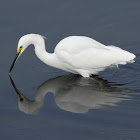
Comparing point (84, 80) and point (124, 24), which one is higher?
point (124, 24)

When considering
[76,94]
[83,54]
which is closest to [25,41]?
[83,54]

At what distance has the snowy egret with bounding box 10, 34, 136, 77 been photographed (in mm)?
9141

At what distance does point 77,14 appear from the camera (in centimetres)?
1173

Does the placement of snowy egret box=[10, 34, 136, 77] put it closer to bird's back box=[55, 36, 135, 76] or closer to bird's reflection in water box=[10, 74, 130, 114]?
bird's back box=[55, 36, 135, 76]

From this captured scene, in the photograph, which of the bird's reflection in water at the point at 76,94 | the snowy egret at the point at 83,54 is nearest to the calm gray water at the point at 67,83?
the bird's reflection in water at the point at 76,94

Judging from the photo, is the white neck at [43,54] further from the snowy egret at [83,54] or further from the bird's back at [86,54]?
the bird's back at [86,54]

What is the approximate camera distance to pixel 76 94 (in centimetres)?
889

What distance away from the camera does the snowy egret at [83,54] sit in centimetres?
914

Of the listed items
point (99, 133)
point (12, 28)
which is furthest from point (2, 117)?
point (12, 28)

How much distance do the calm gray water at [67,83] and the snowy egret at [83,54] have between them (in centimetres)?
33

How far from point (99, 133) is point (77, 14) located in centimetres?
507

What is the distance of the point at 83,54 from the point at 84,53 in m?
0.03

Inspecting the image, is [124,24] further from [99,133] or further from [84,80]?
[99,133]

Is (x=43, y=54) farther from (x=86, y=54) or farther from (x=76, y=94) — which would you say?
(x=76, y=94)
